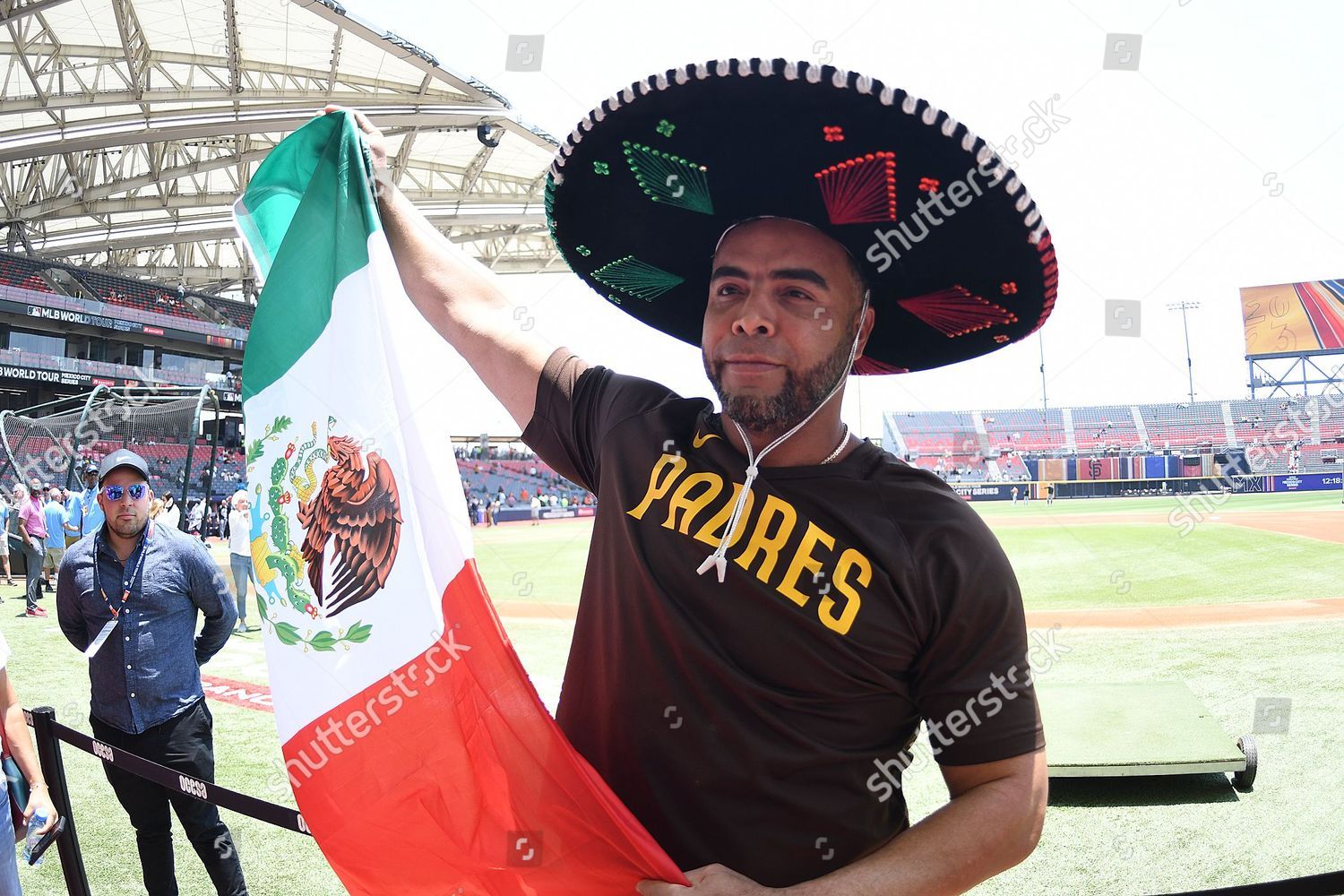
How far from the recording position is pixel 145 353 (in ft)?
156

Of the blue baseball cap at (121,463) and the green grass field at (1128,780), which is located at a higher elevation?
the blue baseball cap at (121,463)

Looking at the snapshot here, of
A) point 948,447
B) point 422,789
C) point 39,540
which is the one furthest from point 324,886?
point 948,447

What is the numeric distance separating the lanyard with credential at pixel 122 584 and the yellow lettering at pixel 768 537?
3824mm

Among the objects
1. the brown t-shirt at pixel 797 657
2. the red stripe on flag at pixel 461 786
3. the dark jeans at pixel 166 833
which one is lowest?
the dark jeans at pixel 166 833

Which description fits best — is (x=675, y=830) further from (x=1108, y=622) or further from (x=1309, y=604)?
(x=1309, y=604)

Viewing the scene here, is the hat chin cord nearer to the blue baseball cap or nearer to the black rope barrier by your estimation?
the black rope barrier

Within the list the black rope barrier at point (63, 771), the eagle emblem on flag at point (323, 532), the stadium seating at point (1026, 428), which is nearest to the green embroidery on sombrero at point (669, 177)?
the eagle emblem on flag at point (323, 532)

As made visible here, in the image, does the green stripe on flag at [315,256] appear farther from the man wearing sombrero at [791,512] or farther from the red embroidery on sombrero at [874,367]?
the red embroidery on sombrero at [874,367]

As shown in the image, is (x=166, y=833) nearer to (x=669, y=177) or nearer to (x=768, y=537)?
(x=768, y=537)

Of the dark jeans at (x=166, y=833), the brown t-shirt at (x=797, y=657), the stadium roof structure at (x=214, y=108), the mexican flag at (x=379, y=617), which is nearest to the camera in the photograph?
the brown t-shirt at (x=797, y=657)

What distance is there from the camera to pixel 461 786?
5.84ft

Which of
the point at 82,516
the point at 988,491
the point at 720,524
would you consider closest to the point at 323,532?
the point at 720,524

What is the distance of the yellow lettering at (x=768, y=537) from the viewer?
1.49 meters

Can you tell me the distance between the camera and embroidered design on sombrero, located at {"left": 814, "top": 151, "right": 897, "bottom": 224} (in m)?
1.57
